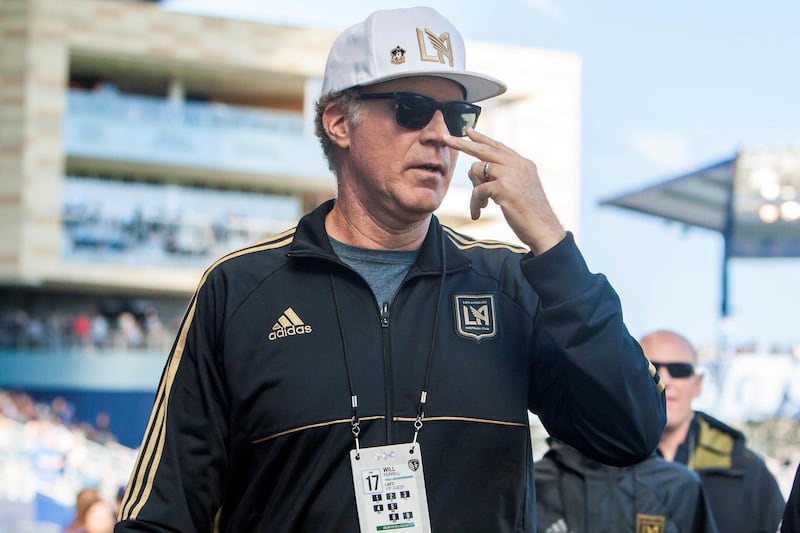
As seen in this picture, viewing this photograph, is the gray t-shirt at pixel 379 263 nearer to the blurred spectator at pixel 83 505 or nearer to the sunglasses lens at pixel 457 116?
the sunglasses lens at pixel 457 116

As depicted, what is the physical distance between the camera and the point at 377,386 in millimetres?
2611

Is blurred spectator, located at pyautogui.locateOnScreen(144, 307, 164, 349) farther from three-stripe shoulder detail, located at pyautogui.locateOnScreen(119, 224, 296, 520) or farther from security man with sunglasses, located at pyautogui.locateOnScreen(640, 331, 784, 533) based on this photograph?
three-stripe shoulder detail, located at pyautogui.locateOnScreen(119, 224, 296, 520)

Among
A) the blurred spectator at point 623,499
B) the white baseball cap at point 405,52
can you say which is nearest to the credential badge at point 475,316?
the white baseball cap at point 405,52

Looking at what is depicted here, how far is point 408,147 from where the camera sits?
276 cm

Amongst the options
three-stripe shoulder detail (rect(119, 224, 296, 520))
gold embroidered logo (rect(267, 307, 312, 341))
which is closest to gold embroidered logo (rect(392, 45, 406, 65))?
three-stripe shoulder detail (rect(119, 224, 296, 520))

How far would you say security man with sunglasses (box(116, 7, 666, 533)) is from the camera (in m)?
2.53

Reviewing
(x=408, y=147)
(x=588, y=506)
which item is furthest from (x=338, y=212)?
(x=588, y=506)

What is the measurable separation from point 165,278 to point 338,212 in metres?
35.9

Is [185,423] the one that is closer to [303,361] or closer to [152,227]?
[303,361]

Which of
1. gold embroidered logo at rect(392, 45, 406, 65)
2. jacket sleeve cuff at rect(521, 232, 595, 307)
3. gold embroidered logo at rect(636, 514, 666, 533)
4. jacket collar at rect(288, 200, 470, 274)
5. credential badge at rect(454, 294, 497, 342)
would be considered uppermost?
gold embroidered logo at rect(392, 45, 406, 65)

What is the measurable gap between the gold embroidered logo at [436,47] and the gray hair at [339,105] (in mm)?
210

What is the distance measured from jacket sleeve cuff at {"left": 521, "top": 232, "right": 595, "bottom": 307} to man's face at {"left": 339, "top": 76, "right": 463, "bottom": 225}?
0.34 m

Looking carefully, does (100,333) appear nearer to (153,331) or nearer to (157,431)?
(153,331)

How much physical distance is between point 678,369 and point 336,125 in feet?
10.5
